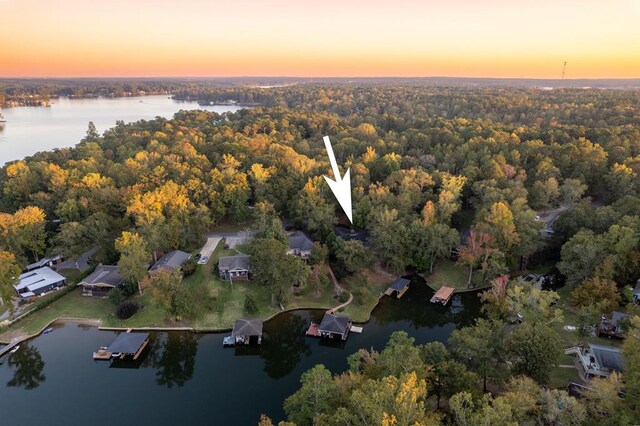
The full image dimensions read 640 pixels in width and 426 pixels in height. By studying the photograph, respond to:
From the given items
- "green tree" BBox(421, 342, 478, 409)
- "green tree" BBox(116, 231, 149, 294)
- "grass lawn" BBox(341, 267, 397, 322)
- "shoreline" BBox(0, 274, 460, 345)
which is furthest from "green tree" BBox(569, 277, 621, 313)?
"green tree" BBox(116, 231, 149, 294)

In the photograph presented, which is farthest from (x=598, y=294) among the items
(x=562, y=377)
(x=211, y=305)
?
(x=211, y=305)

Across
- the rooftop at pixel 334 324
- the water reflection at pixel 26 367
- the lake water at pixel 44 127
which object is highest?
the lake water at pixel 44 127

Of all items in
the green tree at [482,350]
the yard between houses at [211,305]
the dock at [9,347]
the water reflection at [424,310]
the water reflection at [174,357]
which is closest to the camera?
the green tree at [482,350]

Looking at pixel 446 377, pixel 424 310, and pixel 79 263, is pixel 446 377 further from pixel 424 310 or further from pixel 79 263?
pixel 79 263

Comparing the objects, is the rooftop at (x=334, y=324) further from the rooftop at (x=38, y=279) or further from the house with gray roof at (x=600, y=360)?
the rooftop at (x=38, y=279)

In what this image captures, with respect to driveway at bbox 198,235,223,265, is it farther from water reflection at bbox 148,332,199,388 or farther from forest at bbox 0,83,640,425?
water reflection at bbox 148,332,199,388

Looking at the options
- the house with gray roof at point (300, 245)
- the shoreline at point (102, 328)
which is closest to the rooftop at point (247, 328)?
the shoreline at point (102, 328)

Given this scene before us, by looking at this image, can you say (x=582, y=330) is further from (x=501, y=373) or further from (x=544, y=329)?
(x=501, y=373)
